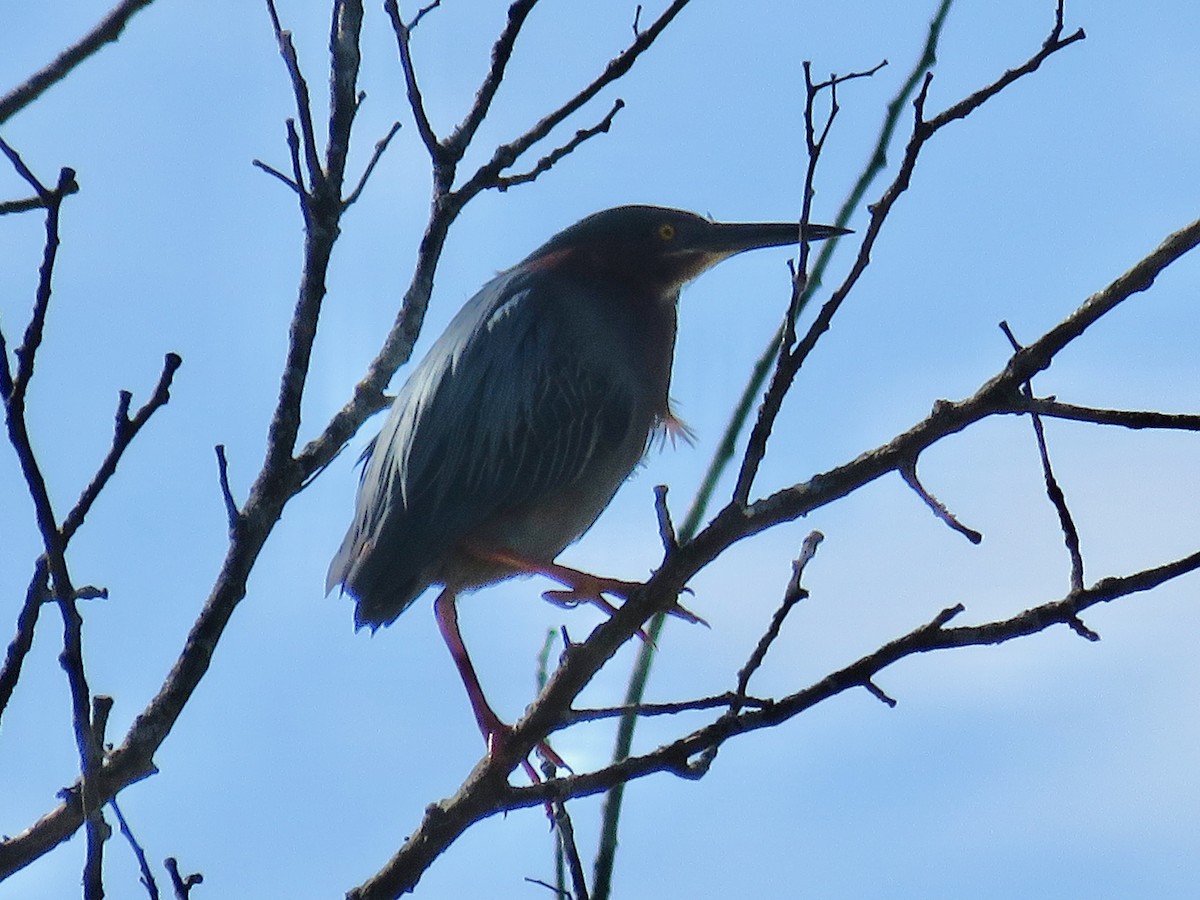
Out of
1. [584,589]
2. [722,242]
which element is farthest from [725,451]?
[722,242]

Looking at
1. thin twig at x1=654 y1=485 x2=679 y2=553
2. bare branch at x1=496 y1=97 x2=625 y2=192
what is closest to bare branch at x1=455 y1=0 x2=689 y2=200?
bare branch at x1=496 y1=97 x2=625 y2=192

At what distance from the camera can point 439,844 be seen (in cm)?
309

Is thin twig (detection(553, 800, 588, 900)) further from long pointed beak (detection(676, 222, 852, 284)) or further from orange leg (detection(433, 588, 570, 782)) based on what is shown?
long pointed beak (detection(676, 222, 852, 284))

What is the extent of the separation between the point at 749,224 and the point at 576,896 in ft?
10.8

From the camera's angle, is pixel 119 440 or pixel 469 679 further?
pixel 469 679

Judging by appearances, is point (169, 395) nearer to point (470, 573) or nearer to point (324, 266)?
point (324, 266)

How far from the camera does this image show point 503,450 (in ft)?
15.0

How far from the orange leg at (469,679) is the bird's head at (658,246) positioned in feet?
4.77

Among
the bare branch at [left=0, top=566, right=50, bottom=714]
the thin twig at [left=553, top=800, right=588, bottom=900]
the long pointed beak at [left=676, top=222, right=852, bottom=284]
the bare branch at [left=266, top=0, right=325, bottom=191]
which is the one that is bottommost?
the thin twig at [left=553, top=800, right=588, bottom=900]

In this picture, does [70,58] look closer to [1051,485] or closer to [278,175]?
[278,175]

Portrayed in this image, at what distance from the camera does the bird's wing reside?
4383mm

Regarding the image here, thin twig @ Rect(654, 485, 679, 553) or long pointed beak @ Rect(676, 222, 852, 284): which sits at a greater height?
long pointed beak @ Rect(676, 222, 852, 284)

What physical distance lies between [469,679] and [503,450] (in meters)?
A: 0.74

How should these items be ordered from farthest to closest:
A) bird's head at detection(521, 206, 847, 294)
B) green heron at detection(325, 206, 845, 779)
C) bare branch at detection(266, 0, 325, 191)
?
bird's head at detection(521, 206, 847, 294), green heron at detection(325, 206, 845, 779), bare branch at detection(266, 0, 325, 191)
